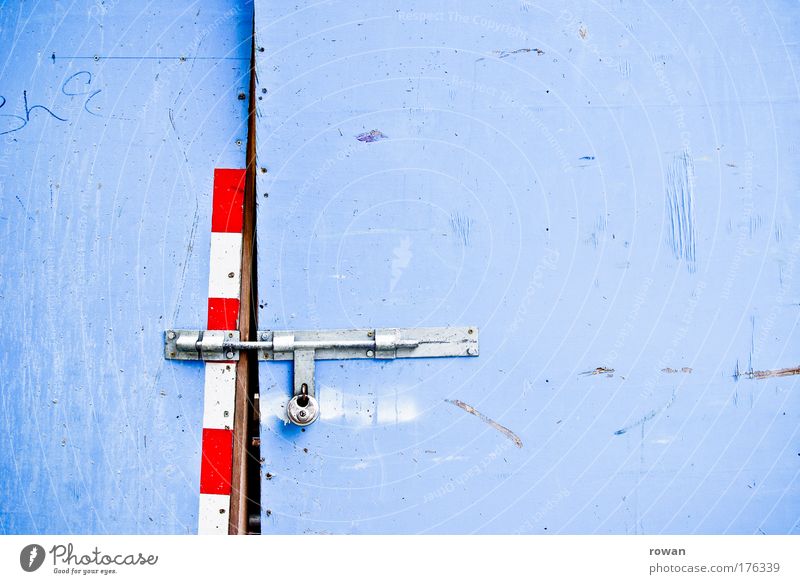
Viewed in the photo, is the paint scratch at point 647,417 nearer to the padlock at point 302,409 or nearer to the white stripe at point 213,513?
the padlock at point 302,409

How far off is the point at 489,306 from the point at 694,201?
60 centimetres

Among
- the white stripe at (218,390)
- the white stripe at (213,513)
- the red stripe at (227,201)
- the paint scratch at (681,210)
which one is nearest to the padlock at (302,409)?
the white stripe at (218,390)

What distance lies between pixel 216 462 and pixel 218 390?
190 mm

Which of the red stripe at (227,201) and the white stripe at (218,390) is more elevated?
the red stripe at (227,201)

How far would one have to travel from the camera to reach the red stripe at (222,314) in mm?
1455

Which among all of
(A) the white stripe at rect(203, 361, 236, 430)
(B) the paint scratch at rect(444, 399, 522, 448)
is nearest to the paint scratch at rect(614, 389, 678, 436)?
(B) the paint scratch at rect(444, 399, 522, 448)

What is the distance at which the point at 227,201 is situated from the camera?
1.47 m

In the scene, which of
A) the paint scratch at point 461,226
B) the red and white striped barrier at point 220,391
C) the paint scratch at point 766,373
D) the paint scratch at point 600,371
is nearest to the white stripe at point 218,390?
the red and white striped barrier at point 220,391

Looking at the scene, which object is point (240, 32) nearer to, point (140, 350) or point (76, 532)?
point (140, 350)

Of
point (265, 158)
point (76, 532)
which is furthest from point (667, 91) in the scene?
point (76, 532)

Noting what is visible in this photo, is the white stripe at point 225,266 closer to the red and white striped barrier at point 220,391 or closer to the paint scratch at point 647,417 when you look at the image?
the red and white striped barrier at point 220,391

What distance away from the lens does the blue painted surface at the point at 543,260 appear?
1430mm

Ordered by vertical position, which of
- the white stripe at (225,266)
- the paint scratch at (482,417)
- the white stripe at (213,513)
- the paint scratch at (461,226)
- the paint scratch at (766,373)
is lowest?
the white stripe at (213,513)

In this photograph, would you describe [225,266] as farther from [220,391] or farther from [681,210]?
[681,210]
